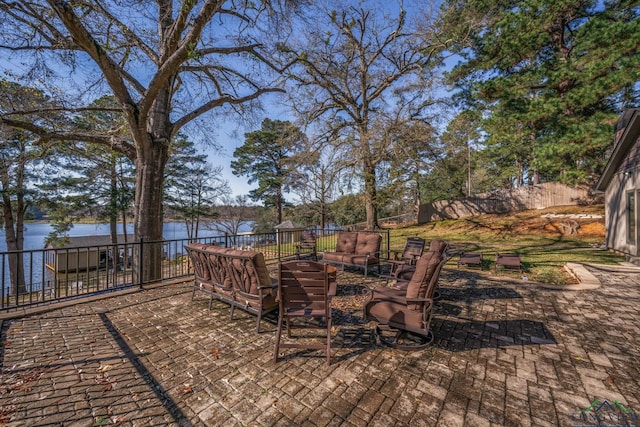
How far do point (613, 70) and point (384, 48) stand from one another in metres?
9.14

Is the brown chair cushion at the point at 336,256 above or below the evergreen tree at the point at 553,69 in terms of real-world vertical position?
below

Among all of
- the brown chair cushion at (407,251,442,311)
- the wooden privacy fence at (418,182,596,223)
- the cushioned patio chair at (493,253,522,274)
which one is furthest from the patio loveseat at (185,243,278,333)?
the wooden privacy fence at (418,182,596,223)

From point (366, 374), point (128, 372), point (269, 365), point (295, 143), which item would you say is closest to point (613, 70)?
point (295, 143)

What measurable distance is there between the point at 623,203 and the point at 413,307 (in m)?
11.0

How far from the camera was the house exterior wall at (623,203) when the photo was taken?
7824mm

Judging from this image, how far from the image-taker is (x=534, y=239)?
12.8 m

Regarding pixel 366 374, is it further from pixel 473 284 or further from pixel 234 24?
pixel 234 24

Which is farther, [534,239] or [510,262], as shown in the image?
[534,239]

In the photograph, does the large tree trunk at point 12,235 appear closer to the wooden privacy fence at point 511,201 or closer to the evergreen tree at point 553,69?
the evergreen tree at point 553,69

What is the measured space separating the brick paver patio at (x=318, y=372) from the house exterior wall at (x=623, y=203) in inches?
238

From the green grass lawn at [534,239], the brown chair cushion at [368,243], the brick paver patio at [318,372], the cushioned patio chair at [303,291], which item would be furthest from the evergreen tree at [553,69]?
the cushioned patio chair at [303,291]

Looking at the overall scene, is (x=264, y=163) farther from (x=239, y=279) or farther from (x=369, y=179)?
(x=239, y=279)

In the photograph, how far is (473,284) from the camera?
5945 mm

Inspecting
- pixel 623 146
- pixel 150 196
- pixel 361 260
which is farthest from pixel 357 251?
pixel 623 146
